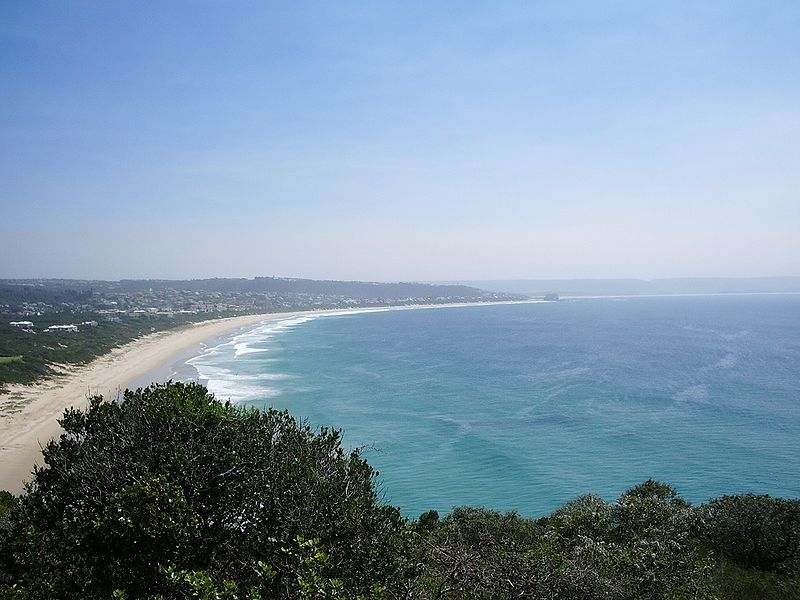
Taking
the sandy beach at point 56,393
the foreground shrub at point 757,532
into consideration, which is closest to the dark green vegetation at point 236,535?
the foreground shrub at point 757,532

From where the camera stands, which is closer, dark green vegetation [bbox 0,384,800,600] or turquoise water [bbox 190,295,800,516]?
dark green vegetation [bbox 0,384,800,600]

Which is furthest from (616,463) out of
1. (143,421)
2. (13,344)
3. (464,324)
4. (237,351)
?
(464,324)

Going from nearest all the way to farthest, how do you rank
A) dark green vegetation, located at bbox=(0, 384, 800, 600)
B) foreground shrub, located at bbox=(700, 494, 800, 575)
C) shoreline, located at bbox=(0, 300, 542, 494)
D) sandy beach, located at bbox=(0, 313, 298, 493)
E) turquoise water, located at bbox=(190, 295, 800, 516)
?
1. dark green vegetation, located at bbox=(0, 384, 800, 600)
2. foreground shrub, located at bbox=(700, 494, 800, 575)
3. turquoise water, located at bbox=(190, 295, 800, 516)
4. sandy beach, located at bbox=(0, 313, 298, 493)
5. shoreline, located at bbox=(0, 300, 542, 494)

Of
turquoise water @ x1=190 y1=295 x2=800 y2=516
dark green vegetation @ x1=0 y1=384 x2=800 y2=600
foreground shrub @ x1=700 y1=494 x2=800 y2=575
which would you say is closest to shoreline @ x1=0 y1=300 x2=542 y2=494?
turquoise water @ x1=190 y1=295 x2=800 y2=516

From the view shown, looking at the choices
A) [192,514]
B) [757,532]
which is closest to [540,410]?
[757,532]

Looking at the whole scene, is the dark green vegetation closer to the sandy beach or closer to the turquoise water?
the turquoise water

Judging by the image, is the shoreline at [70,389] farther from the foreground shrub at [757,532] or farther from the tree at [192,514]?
the foreground shrub at [757,532]
